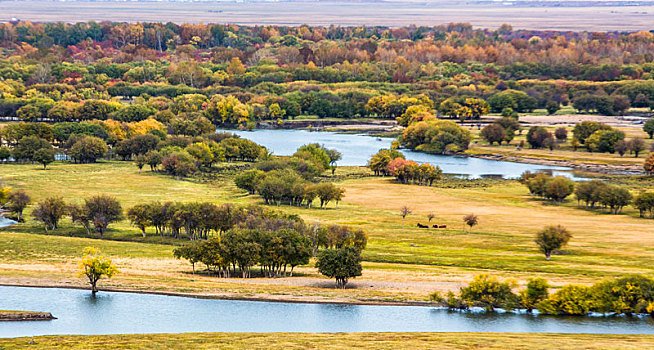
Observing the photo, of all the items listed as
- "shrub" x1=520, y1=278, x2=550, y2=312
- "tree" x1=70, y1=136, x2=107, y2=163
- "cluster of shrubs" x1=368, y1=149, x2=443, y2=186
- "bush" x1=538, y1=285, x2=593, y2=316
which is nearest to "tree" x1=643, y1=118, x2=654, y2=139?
"cluster of shrubs" x1=368, y1=149, x2=443, y2=186

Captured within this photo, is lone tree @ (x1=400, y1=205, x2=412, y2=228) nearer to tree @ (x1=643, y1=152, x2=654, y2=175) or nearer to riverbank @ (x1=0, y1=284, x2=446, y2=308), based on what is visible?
riverbank @ (x1=0, y1=284, x2=446, y2=308)

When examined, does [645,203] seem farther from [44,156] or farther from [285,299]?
[44,156]

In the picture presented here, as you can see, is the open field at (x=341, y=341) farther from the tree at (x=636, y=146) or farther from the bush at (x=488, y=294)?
the tree at (x=636, y=146)

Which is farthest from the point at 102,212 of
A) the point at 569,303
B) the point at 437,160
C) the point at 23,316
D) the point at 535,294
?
the point at 437,160

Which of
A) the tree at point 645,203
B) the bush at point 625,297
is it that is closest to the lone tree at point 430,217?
the tree at point 645,203

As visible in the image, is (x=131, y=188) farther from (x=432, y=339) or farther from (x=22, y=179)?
(x=432, y=339)

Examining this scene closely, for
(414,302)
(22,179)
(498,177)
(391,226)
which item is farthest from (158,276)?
(498,177)
